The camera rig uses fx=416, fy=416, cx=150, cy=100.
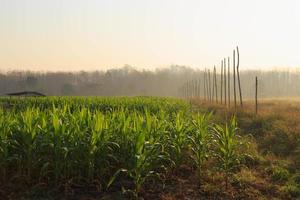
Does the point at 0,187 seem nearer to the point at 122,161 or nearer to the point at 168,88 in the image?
the point at 122,161

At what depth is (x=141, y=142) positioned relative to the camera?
256 inches

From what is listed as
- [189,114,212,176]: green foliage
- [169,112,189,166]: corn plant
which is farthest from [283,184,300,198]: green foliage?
[169,112,189,166]: corn plant

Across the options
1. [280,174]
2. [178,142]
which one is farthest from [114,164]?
[280,174]

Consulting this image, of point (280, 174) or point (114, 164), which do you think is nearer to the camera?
point (114, 164)

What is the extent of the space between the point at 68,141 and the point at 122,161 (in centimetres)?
94

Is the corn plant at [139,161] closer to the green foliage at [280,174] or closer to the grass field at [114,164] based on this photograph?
the grass field at [114,164]

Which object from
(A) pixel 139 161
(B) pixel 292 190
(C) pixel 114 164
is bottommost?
(B) pixel 292 190

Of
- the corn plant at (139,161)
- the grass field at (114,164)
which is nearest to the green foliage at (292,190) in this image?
the grass field at (114,164)

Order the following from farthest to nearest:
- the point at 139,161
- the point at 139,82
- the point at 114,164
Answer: the point at 139,82, the point at 114,164, the point at 139,161

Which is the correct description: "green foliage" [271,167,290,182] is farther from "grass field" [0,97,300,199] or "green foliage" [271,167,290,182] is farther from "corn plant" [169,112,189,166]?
"corn plant" [169,112,189,166]

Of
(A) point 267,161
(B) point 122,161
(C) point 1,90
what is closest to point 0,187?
(B) point 122,161

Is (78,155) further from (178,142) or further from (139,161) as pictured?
(178,142)

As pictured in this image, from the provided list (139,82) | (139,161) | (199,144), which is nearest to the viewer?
(139,161)

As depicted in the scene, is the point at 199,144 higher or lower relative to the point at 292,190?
higher
